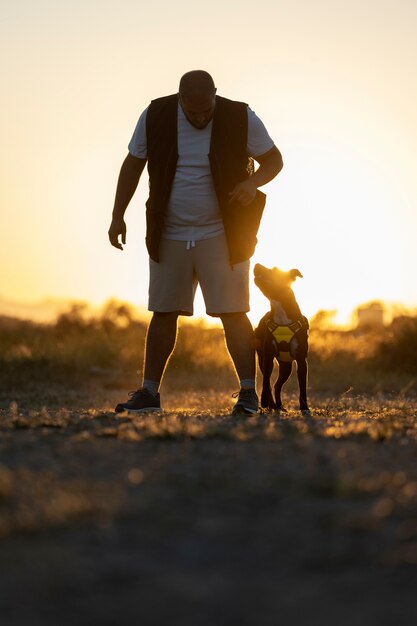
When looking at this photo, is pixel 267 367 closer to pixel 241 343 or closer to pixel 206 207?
pixel 241 343

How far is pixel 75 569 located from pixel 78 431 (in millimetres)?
2164

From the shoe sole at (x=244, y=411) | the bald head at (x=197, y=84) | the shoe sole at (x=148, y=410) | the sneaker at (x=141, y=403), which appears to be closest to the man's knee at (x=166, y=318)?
the sneaker at (x=141, y=403)

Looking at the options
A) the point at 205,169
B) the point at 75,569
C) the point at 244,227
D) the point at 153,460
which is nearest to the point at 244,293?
the point at 244,227

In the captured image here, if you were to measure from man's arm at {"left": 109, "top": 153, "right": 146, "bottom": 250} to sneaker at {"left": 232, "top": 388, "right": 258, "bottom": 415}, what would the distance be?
1.41m

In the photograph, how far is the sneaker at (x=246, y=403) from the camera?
20.4ft

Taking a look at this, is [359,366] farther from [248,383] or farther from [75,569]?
[75,569]

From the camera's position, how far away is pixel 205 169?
21.2 ft

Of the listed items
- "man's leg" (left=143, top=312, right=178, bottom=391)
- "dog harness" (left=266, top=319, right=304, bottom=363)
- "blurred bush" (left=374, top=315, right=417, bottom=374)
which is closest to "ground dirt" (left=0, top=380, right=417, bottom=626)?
"man's leg" (left=143, top=312, right=178, bottom=391)

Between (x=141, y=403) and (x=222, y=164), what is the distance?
5.56 feet

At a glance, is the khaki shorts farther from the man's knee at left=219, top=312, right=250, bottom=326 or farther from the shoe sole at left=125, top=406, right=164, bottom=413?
the shoe sole at left=125, top=406, right=164, bottom=413

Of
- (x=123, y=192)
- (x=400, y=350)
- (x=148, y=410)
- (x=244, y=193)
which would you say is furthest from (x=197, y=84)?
(x=400, y=350)

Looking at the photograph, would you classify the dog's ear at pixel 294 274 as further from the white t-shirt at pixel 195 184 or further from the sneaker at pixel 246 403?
the sneaker at pixel 246 403

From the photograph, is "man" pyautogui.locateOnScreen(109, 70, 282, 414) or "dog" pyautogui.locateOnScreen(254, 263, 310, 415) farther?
"dog" pyautogui.locateOnScreen(254, 263, 310, 415)

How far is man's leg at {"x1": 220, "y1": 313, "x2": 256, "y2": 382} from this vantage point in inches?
254
